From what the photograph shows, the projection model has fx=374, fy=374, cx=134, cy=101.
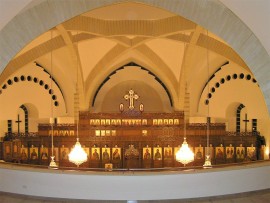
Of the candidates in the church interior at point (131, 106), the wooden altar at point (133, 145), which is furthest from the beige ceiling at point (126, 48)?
the wooden altar at point (133, 145)

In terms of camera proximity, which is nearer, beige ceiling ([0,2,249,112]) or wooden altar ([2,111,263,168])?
beige ceiling ([0,2,249,112])

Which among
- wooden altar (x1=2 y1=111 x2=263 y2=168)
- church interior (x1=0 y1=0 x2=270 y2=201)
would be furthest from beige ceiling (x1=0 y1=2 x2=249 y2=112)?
wooden altar (x1=2 y1=111 x2=263 y2=168)

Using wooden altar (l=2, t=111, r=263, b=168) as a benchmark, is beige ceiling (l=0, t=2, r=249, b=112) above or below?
above

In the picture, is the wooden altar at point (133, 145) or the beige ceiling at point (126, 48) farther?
the wooden altar at point (133, 145)

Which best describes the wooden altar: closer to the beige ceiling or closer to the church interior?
the church interior

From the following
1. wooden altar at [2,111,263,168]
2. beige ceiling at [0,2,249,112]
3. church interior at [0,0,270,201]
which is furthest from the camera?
wooden altar at [2,111,263,168]

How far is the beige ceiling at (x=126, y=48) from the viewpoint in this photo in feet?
40.7

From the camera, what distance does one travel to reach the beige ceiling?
40.7 feet

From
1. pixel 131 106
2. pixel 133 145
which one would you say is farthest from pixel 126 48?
pixel 133 145

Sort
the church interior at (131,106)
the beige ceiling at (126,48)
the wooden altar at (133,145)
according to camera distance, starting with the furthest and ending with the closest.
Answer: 1. the wooden altar at (133,145)
2. the church interior at (131,106)
3. the beige ceiling at (126,48)

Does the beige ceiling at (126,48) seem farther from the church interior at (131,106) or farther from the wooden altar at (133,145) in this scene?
the wooden altar at (133,145)

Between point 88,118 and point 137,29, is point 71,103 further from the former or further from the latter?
point 137,29

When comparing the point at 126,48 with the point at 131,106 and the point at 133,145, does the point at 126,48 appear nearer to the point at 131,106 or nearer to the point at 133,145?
the point at 131,106

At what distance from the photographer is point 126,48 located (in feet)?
49.5
